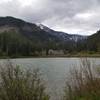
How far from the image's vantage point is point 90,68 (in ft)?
33.7

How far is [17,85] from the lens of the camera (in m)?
8.12

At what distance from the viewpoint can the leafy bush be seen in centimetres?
813

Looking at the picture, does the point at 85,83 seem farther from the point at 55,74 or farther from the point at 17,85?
the point at 55,74

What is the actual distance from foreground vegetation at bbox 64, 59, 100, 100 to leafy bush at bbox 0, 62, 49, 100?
6.56 ft

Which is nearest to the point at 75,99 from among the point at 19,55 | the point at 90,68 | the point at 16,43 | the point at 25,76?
the point at 90,68

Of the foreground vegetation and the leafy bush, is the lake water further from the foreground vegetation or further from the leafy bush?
the leafy bush

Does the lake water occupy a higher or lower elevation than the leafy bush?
Result: lower

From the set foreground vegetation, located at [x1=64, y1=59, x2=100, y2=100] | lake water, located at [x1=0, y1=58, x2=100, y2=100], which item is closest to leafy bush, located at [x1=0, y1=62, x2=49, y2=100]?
foreground vegetation, located at [x1=64, y1=59, x2=100, y2=100]

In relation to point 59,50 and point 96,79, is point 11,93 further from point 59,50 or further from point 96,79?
point 59,50

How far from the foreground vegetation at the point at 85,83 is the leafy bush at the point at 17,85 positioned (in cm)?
200

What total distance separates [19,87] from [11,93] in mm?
313

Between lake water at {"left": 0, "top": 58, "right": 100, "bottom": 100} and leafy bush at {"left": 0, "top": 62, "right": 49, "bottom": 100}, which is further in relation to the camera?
lake water at {"left": 0, "top": 58, "right": 100, "bottom": 100}

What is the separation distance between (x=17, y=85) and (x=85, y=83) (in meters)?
3.05

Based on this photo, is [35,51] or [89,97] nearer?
[89,97]
